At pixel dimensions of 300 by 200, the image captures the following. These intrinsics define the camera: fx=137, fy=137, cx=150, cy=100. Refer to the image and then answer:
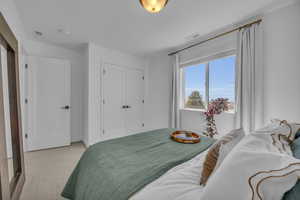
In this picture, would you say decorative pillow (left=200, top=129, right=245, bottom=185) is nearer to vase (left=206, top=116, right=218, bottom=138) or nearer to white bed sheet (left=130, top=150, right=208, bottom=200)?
white bed sheet (left=130, top=150, right=208, bottom=200)

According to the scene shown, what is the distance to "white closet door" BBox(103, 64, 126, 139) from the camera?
11.4 feet

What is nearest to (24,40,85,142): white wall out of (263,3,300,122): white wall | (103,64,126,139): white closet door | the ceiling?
the ceiling

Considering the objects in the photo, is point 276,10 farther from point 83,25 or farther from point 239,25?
point 83,25

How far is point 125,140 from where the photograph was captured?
1613mm

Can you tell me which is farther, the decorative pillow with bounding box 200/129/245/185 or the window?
Answer: the window

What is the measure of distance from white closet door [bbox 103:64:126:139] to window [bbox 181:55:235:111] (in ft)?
5.54

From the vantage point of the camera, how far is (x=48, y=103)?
3.16 metres

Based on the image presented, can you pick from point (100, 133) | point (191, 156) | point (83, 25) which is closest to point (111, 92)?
point (100, 133)

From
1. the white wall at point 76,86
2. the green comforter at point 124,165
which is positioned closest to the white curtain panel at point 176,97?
the green comforter at point 124,165

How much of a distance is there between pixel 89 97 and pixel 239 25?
3241 mm

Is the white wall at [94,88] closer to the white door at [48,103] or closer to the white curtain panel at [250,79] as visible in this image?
the white door at [48,103]

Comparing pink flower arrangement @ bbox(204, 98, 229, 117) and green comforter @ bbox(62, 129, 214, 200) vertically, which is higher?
pink flower arrangement @ bbox(204, 98, 229, 117)

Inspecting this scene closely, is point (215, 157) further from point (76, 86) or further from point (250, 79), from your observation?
point (76, 86)

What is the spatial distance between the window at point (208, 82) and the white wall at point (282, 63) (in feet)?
1.84
